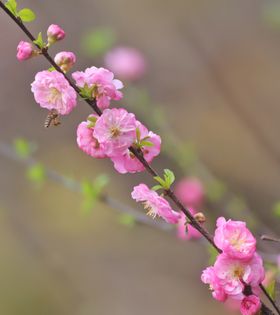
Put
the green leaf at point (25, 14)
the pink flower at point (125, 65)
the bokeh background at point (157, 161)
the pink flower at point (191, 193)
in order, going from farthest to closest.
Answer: the bokeh background at point (157, 161) < the pink flower at point (125, 65) < the pink flower at point (191, 193) < the green leaf at point (25, 14)

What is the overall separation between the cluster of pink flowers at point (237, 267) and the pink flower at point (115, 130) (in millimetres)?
166

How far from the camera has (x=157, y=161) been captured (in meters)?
3.22

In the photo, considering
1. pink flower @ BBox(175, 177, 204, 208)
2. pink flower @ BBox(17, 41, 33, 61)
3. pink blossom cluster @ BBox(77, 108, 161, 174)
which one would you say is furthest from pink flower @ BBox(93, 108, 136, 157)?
pink flower @ BBox(175, 177, 204, 208)

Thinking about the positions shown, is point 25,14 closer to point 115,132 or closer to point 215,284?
point 115,132

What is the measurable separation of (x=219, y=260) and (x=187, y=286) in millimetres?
2366

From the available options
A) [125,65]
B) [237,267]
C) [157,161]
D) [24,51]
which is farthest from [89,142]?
[157,161]

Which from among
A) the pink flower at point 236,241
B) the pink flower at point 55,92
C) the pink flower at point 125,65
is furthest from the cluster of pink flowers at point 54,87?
the pink flower at point 125,65

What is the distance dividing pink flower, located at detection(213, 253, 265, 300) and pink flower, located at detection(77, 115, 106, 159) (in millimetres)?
206

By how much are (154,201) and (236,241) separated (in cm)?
12

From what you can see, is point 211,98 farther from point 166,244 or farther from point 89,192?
point 89,192

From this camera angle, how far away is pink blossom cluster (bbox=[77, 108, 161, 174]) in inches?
29.9

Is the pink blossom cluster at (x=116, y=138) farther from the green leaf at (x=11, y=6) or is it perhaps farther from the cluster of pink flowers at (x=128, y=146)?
the green leaf at (x=11, y=6)

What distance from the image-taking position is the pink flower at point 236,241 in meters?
0.75

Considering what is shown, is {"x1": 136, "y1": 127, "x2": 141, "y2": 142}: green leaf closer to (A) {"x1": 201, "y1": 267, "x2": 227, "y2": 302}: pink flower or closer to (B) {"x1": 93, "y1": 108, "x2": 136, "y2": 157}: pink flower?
(B) {"x1": 93, "y1": 108, "x2": 136, "y2": 157}: pink flower
